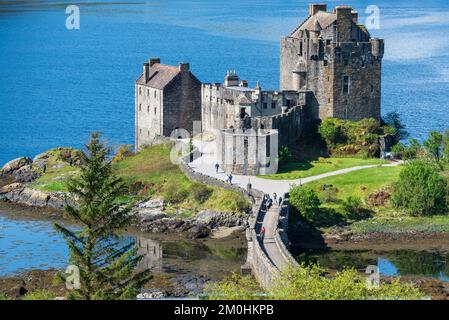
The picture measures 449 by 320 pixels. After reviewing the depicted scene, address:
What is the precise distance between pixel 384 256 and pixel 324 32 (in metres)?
25.2

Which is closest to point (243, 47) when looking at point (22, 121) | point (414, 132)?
point (22, 121)

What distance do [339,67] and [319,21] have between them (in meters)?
4.84

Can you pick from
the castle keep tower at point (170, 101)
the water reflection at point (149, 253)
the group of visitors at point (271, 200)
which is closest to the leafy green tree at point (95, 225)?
the water reflection at point (149, 253)

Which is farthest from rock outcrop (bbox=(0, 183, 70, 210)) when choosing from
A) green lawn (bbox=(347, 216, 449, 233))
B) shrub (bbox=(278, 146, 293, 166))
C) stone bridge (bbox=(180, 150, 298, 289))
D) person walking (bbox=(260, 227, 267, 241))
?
green lawn (bbox=(347, 216, 449, 233))

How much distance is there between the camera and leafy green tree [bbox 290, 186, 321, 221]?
73562mm

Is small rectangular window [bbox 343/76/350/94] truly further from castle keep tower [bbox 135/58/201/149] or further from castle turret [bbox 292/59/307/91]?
castle keep tower [bbox 135/58/201/149]

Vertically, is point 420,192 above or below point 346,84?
below

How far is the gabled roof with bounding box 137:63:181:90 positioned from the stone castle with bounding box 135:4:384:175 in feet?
0.37

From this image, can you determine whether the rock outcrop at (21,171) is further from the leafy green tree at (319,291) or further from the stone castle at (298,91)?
the leafy green tree at (319,291)

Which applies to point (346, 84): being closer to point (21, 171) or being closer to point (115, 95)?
point (21, 171)

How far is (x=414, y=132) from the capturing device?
110938 mm

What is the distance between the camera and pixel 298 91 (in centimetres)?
8831

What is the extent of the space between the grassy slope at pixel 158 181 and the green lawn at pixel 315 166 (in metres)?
4.68

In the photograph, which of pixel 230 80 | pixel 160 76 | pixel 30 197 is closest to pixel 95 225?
pixel 30 197
